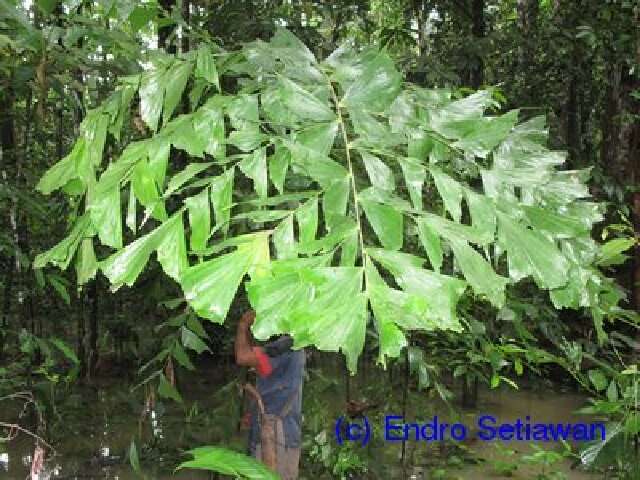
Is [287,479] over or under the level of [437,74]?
under

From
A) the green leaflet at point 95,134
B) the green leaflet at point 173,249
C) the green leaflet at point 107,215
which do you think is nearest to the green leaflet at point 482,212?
the green leaflet at point 173,249

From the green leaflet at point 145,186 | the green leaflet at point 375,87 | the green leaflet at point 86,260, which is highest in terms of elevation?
the green leaflet at point 375,87

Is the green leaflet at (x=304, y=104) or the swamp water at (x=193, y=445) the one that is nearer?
the green leaflet at (x=304, y=104)

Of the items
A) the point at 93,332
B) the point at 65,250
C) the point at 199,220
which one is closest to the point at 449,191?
the point at 199,220

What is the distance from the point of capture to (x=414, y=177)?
0.95 metres

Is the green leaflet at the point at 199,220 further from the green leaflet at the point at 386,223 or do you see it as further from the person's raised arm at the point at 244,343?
the person's raised arm at the point at 244,343

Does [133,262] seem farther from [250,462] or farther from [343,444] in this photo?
[343,444]

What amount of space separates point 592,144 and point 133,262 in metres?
7.08

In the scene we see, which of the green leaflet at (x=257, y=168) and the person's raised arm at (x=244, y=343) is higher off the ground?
the green leaflet at (x=257, y=168)

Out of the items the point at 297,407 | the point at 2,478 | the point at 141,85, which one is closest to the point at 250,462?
the point at 141,85

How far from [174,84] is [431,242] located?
1.93 feet

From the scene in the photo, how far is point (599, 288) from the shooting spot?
1258mm

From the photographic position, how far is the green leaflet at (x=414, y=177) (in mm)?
948

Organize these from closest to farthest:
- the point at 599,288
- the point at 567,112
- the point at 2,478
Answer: the point at 599,288, the point at 2,478, the point at 567,112
